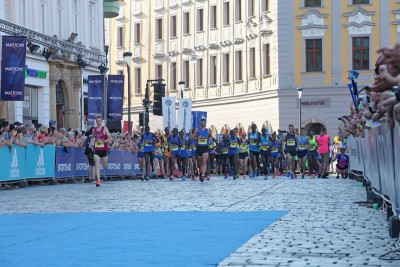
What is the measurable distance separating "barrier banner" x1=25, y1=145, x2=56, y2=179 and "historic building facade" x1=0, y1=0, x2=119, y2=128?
28.8 ft

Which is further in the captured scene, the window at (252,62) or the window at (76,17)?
the window at (252,62)

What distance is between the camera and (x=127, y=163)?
44.5 m

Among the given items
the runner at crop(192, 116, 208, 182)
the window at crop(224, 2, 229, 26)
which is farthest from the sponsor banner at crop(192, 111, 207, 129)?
the window at crop(224, 2, 229, 26)

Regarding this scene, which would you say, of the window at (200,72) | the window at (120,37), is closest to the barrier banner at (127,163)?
the window at (200,72)

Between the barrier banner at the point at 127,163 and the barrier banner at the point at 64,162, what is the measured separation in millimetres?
7420

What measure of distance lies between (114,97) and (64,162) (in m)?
11.3

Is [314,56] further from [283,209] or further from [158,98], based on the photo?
[283,209]

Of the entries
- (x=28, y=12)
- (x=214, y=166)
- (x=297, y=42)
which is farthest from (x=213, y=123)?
(x=28, y=12)

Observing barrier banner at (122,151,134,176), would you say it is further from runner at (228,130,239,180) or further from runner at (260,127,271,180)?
runner at (260,127,271,180)

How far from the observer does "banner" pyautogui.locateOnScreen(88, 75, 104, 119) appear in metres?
45.1

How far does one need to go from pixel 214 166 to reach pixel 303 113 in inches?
539

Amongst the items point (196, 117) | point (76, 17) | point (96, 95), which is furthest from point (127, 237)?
point (196, 117)

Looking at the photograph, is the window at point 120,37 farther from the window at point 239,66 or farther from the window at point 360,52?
the window at point 360,52

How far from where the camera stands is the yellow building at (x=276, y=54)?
68.5m
